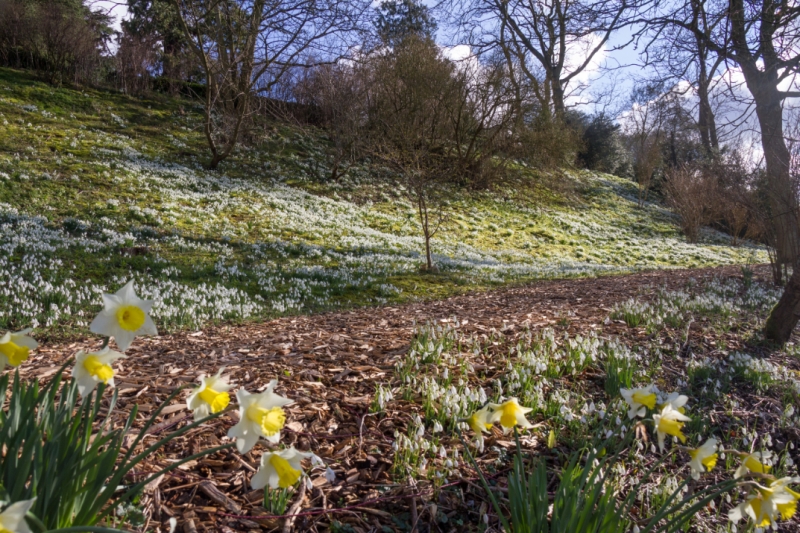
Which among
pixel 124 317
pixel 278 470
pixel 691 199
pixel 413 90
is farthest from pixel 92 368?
pixel 691 199

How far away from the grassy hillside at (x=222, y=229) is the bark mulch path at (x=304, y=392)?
53.8 inches

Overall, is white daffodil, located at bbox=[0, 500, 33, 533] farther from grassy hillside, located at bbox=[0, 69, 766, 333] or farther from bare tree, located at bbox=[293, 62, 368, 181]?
bare tree, located at bbox=[293, 62, 368, 181]

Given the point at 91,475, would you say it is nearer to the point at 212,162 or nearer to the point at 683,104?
the point at 683,104

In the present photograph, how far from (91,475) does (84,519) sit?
0.13 m

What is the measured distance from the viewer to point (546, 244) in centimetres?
1897

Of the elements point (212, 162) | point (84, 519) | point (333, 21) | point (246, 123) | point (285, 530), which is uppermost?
point (333, 21)

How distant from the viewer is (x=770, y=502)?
1459 millimetres

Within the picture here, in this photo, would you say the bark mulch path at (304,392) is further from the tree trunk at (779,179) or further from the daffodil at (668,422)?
the tree trunk at (779,179)

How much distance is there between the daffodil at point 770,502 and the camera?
1.44 meters

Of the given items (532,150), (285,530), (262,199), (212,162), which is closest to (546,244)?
(532,150)

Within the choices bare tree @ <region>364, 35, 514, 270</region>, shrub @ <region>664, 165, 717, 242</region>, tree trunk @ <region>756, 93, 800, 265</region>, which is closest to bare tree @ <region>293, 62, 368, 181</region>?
bare tree @ <region>364, 35, 514, 270</region>

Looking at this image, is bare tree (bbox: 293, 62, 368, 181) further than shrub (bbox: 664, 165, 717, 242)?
No

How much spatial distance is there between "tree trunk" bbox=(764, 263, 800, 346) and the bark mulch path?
1627mm

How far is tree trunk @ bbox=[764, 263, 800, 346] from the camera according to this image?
5242 millimetres
